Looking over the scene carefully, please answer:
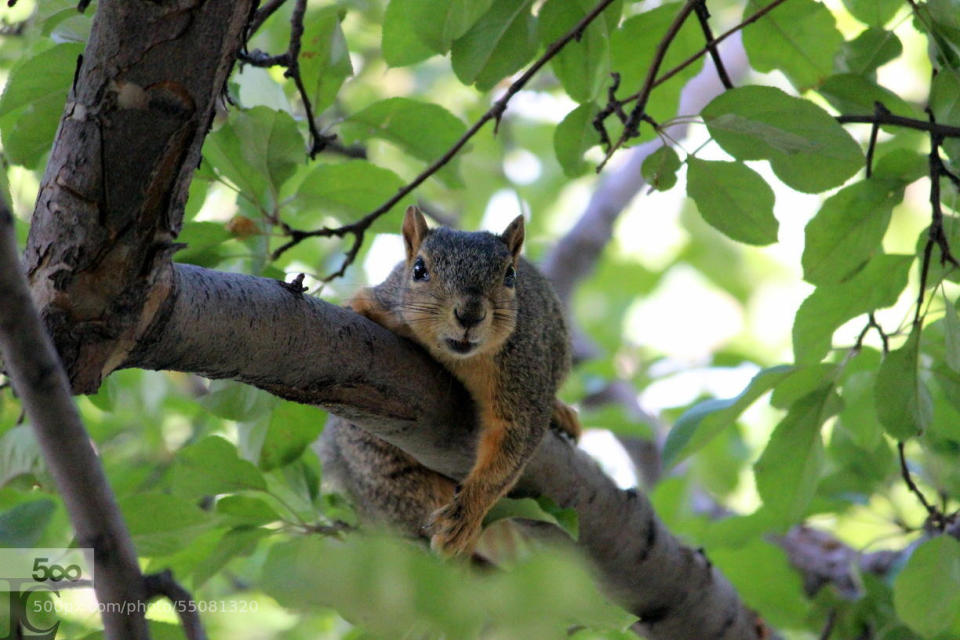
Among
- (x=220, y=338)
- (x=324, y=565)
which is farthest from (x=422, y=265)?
(x=324, y=565)

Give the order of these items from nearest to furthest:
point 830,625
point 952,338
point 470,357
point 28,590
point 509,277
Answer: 1. point 28,590
2. point 952,338
3. point 470,357
4. point 509,277
5. point 830,625

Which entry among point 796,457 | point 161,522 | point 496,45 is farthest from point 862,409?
point 161,522

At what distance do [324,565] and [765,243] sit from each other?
1.43 metres

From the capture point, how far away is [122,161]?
124 centimetres

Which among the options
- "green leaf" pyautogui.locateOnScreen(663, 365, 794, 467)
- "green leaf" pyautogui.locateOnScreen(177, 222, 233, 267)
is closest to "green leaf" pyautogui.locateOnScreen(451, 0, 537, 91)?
"green leaf" pyautogui.locateOnScreen(177, 222, 233, 267)

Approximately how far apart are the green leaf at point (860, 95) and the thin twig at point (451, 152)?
0.47m

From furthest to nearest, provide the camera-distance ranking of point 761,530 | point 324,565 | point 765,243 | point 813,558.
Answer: point 813,558 → point 761,530 → point 765,243 → point 324,565

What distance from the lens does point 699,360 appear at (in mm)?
4273

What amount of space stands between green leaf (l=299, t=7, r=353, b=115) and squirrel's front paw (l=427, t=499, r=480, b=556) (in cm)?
87

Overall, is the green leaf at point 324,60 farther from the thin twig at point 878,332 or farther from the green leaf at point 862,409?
the green leaf at point 862,409

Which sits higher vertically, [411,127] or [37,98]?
[411,127]

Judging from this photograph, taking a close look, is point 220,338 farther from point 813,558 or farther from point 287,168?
point 813,558

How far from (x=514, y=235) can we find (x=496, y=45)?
26.2 inches

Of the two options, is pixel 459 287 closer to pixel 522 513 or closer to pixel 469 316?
pixel 469 316
